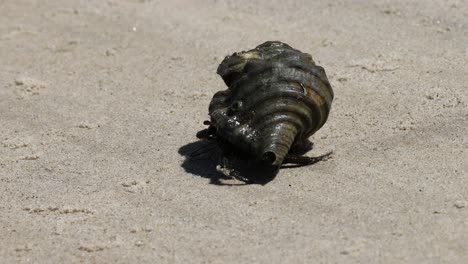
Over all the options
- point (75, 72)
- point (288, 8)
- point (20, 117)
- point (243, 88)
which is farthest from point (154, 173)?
point (288, 8)

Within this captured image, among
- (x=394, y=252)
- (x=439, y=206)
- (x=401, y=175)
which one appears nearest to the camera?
(x=394, y=252)

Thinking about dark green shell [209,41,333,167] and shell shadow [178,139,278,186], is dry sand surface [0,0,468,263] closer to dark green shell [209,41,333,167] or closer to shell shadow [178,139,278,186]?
shell shadow [178,139,278,186]

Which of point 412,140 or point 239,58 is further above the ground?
point 239,58

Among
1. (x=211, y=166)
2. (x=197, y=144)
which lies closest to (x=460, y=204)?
(x=211, y=166)

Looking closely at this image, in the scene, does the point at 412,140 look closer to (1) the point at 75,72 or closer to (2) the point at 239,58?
(2) the point at 239,58

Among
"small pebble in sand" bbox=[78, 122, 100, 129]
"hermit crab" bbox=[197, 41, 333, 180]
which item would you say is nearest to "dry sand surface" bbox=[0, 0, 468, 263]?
"small pebble in sand" bbox=[78, 122, 100, 129]

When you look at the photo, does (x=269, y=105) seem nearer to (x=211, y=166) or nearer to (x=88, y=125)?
(x=211, y=166)

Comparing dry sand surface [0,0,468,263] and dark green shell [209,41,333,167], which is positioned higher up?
dark green shell [209,41,333,167]
